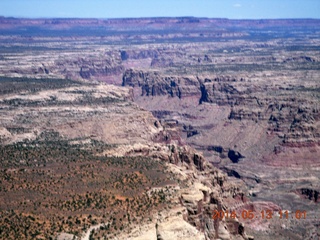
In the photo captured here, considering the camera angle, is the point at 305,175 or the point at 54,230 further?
the point at 305,175

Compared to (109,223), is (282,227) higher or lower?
lower

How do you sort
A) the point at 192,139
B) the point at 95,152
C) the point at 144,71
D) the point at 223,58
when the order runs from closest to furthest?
the point at 95,152, the point at 192,139, the point at 144,71, the point at 223,58

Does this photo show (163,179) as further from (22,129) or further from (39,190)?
(22,129)

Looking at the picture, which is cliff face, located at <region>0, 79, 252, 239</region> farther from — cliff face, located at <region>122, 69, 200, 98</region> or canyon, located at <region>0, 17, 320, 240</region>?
cliff face, located at <region>122, 69, 200, 98</region>

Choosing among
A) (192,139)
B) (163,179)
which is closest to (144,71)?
(192,139)

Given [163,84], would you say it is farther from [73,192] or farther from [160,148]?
[73,192]
